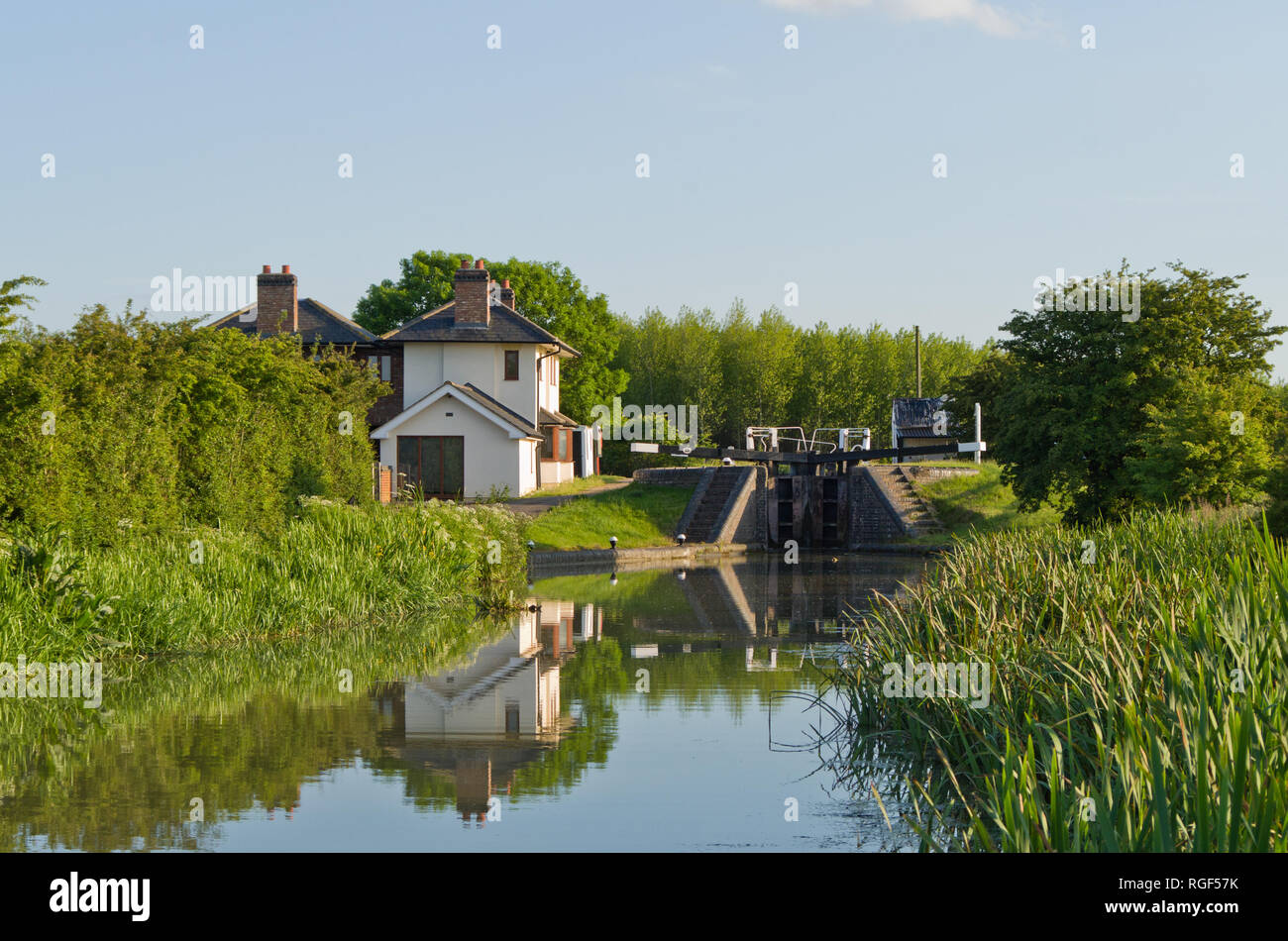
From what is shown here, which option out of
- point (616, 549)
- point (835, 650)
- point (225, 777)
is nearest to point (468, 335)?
point (616, 549)

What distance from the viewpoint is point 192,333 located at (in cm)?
1992

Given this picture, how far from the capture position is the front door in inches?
1672

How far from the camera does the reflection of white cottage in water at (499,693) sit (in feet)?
38.3

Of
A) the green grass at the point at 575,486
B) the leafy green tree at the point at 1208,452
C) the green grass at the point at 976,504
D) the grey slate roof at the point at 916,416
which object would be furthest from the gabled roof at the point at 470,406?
the leafy green tree at the point at 1208,452

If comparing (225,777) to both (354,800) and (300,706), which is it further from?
(300,706)

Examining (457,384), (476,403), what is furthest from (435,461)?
(457,384)

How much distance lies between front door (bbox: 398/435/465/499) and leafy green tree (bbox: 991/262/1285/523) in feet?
63.7

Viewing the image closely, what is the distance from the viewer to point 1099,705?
7.65 m

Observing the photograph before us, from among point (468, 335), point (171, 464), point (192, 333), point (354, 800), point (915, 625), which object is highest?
point (468, 335)

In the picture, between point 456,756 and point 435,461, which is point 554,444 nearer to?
point 435,461

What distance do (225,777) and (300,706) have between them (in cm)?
288

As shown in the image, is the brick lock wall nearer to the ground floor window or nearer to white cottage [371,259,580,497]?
white cottage [371,259,580,497]

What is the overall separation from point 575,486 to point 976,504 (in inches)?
546
